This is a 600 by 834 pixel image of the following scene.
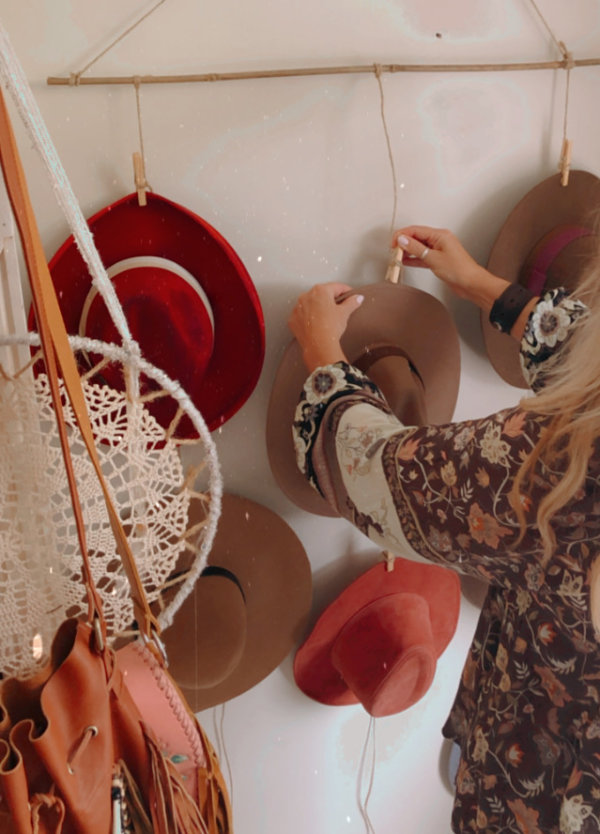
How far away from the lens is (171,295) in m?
0.73

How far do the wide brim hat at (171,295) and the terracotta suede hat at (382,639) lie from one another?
1.20 feet

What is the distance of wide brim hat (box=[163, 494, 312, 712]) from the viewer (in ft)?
2.73

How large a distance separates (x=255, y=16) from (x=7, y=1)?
0.24 meters

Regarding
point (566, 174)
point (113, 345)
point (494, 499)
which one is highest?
point (566, 174)

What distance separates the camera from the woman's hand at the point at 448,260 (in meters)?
0.90

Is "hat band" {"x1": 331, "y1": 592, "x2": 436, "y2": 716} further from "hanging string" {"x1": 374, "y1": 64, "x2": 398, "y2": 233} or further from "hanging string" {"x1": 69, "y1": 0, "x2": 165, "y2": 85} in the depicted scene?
"hanging string" {"x1": 69, "y1": 0, "x2": 165, "y2": 85}

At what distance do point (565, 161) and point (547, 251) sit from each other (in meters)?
0.12

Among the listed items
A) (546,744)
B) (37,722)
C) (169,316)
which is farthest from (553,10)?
(37,722)

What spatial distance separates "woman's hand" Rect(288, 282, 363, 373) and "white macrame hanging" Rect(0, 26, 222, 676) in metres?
0.18

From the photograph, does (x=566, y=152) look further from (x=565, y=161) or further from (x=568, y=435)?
(x=568, y=435)

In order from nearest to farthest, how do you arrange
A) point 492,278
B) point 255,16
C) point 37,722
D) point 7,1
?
point 37,722 → point 7,1 → point 255,16 → point 492,278

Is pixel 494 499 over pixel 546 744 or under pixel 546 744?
over

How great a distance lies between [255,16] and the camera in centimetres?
77

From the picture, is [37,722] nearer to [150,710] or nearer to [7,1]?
[150,710]
